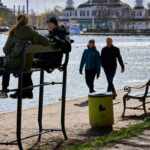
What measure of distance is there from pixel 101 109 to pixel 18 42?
2.82 meters

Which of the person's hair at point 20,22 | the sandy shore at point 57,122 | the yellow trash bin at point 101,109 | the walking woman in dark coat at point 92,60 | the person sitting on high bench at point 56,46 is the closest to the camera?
the person's hair at point 20,22

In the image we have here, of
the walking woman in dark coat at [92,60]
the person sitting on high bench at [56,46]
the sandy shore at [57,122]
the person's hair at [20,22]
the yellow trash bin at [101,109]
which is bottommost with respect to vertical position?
the sandy shore at [57,122]

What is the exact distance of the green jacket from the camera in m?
8.52

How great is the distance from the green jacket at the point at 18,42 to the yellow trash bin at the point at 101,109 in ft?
7.59

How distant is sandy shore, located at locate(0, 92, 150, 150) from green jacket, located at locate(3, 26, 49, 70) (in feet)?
5.03

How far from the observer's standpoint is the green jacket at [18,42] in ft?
27.9

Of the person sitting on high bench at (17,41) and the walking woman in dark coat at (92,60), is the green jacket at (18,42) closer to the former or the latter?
the person sitting on high bench at (17,41)

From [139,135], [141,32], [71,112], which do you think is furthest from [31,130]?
[141,32]

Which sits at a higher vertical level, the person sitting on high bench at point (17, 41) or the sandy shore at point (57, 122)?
the person sitting on high bench at point (17, 41)

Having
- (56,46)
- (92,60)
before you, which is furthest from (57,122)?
(92,60)

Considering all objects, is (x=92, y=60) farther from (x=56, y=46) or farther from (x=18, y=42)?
(x=18, y=42)

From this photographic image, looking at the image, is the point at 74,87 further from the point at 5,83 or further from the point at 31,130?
the point at 5,83

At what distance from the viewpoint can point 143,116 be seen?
1302cm

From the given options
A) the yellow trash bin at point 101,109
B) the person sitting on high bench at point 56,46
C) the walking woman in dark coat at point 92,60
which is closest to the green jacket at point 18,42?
the person sitting on high bench at point 56,46
